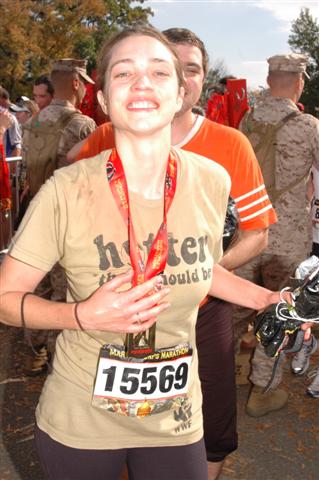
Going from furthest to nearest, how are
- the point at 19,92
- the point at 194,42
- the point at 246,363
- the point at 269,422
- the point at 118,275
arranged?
the point at 19,92 < the point at 246,363 < the point at 269,422 < the point at 194,42 < the point at 118,275

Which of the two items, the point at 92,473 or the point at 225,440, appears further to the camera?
the point at 225,440

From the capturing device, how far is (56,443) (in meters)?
1.91

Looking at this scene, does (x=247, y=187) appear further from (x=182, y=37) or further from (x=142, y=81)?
(x=142, y=81)

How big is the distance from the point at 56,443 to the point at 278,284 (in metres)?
2.86

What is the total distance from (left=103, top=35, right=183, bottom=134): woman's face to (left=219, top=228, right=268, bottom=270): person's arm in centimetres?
101

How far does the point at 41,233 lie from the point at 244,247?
4.25 feet

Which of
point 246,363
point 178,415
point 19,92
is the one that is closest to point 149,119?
point 178,415

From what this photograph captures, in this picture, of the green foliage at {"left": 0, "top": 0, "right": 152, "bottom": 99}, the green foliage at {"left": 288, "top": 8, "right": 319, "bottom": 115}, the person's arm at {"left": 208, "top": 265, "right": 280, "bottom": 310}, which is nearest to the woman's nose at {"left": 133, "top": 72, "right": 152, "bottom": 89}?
the person's arm at {"left": 208, "top": 265, "right": 280, "bottom": 310}

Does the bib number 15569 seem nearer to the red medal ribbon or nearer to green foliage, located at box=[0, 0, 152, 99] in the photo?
the red medal ribbon

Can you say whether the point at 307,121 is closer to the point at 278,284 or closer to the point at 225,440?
the point at 278,284

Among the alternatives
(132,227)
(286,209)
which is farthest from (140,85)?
(286,209)

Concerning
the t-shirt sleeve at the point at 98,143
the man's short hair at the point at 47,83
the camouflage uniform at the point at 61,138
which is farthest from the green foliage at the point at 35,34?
the t-shirt sleeve at the point at 98,143

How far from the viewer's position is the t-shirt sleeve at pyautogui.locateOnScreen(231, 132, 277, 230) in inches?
108

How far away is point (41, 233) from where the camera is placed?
178 centimetres
